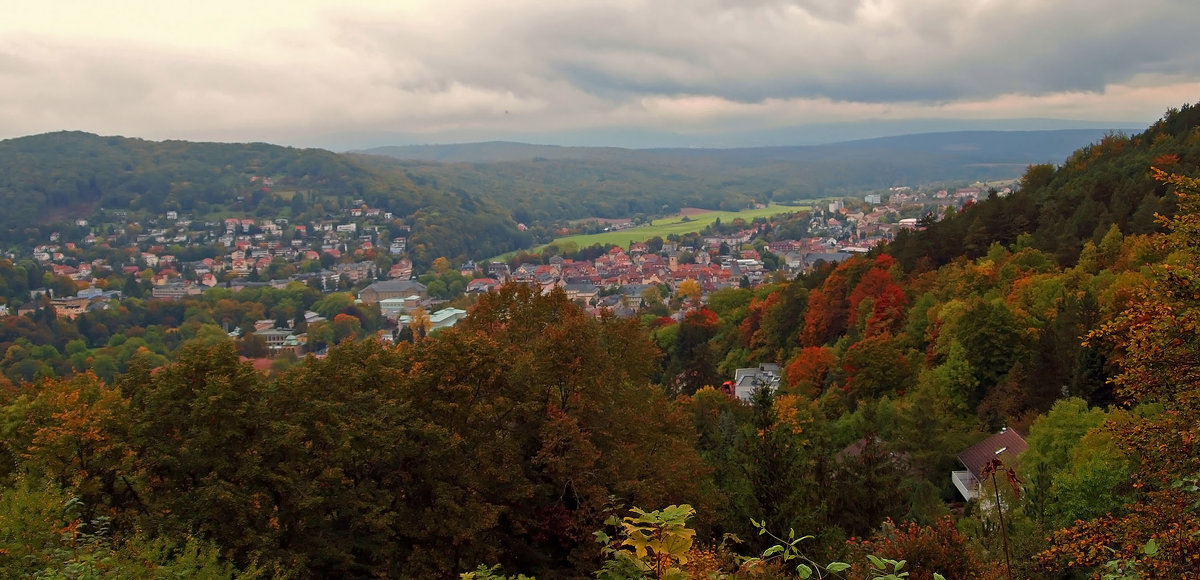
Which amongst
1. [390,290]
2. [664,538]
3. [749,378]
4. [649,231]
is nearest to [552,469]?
[664,538]

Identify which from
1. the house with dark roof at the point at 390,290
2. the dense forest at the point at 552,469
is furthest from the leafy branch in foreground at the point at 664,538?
the house with dark roof at the point at 390,290

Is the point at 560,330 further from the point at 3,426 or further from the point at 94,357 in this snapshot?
the point at 94,357

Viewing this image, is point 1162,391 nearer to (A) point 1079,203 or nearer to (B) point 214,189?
(A) point 1079,203

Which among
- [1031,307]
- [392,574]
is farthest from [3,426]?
[1031,307]

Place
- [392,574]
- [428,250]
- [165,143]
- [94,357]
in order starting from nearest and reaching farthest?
1. [392,574]
2. [94,357]
3. [428,250]
4. [165,143]

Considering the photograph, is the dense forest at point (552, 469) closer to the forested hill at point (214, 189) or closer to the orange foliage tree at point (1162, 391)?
the orange foliage tree at point (1162, 391)

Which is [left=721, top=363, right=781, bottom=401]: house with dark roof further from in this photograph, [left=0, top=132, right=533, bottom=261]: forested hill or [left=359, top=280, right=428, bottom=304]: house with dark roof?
[left=0, top=132, right=533, bottom=261]: forested hill
